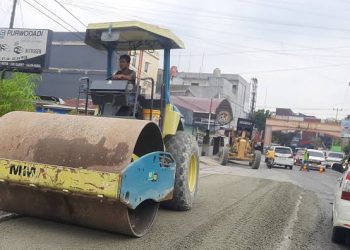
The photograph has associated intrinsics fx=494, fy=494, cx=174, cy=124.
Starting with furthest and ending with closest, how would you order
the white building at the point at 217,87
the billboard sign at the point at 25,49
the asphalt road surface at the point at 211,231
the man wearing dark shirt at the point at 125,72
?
the white building at the point at 217,87 < the billboard sign at the point at 25,49 < the man wearing dark shirt at the point at 125,72 < the asphalt road surface at the point at 211,231

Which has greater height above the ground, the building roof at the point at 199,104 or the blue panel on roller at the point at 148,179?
the building roof at the point at 199,104

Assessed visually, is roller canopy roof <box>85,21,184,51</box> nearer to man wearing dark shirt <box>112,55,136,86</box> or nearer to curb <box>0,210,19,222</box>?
man wearing dark shirt <box>112,55,136,86</box>

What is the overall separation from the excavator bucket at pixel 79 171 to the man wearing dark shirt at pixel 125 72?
52.0 inches

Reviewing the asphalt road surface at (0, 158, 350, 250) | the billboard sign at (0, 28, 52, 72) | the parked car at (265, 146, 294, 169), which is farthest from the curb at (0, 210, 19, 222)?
the parked car at (265, 146, 294, 169)

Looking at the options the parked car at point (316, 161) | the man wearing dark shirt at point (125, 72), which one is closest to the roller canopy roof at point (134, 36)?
the man wearing dark shirt at point (125, 72)

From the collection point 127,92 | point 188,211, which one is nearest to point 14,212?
point 127,92

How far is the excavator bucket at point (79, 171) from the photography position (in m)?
5.48

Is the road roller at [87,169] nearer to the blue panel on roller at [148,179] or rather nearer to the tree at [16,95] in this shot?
the blue panel on roller at [148,179]

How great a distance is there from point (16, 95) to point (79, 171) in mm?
7623

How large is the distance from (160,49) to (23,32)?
17.1m

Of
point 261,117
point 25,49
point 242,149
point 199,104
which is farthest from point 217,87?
point 25,49

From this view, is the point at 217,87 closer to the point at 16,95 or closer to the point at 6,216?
the point at 16,95

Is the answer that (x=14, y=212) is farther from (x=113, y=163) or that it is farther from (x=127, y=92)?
(x=127, y=92)

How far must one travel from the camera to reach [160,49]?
8.44 m
